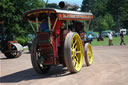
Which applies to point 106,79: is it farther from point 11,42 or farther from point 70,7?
point 11,42

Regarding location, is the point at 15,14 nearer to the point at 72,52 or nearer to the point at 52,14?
the point at 52,14

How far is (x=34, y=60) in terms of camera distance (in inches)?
320

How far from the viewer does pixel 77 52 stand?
8.70 m

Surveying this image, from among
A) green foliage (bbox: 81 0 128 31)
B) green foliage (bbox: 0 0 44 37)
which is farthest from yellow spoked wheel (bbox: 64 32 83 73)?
green foliage (bbox: 81 0 128 31)

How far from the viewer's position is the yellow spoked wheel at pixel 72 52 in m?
7.73

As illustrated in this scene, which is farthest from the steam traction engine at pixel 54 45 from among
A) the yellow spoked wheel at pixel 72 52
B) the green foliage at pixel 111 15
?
the green foliage at pixel 111 15

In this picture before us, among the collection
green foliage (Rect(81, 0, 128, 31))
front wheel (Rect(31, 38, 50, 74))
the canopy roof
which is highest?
the canopy roof

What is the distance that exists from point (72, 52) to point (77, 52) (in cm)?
48

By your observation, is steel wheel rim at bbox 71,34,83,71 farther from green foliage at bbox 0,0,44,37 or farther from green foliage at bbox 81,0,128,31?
green foliage at bbox 81,0,128,31


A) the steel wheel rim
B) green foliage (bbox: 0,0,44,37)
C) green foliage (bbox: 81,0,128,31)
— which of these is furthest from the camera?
green foliage (bbox: 81,0,128,31)

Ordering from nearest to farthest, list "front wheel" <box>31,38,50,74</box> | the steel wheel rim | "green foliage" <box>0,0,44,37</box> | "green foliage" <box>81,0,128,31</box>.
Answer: "front wheel" <box>31,38,50,74</box>
the steel wheel rim
"green foliage" <box>0,0,44,37</box>
"green foliage" <box>81,0,128,31</box>

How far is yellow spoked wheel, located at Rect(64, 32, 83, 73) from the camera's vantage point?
7727 mm

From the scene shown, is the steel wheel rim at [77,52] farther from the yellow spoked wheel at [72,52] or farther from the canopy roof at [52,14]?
the canopy roof at [52,14]

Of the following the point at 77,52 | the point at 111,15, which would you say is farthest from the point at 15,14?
the point at 111,15
